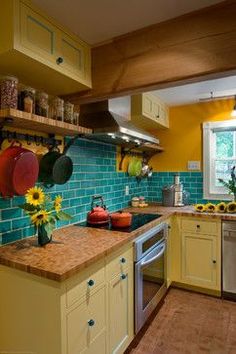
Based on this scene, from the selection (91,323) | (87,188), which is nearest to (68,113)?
(87,188)

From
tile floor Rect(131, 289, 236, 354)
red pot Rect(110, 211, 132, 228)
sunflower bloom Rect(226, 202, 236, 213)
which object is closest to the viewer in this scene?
tile floor Rect(131, 289, 236, 354)

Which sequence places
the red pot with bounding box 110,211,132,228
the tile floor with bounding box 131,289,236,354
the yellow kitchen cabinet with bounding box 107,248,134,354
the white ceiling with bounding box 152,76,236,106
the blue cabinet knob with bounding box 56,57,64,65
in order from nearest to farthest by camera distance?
the blue cabinet knob with bounding box 56,57,64,65 < the yellow kitchen cabinet with bounding box 107,248,134,354 < the tile floor with bounding box 131,289,236,354 < the red pot with bounding box 110,211,132,228 < the white ceiling with bounding box 152,76,236,106

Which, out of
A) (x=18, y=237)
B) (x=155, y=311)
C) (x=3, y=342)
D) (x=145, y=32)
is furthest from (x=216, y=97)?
(x=3, y=342)

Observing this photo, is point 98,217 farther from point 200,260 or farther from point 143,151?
point 143,151

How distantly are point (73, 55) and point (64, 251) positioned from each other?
1.20 meters

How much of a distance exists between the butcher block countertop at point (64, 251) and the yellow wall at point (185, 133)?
1.67m

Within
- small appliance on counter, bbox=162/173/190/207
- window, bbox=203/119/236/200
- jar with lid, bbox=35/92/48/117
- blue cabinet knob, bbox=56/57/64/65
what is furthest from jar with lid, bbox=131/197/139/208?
blue cabinet knob, bbox=56/57/64/65

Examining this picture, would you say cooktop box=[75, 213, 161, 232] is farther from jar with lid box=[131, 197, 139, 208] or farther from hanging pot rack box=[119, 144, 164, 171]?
hanging pot rack box=[119, 144, 164, 171]

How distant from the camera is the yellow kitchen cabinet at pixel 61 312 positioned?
3.79 ft

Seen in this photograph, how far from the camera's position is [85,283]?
1.29 meters

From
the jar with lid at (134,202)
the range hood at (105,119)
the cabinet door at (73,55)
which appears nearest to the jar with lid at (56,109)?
the cabinet door at (73,55)

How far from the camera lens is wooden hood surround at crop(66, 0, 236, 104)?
4.42 feet

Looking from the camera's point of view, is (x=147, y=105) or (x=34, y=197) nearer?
(x=34, y=197)

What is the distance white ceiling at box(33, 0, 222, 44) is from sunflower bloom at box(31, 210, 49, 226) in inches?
43.7
